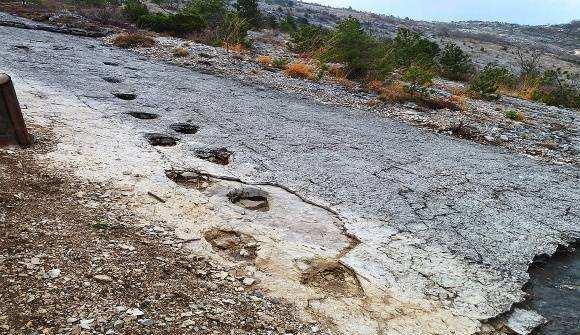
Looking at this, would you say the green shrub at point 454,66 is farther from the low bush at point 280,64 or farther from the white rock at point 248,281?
the white rock at point 248,281

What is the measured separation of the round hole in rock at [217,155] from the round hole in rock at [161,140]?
0.42 m

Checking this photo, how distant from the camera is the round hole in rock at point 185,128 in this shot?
18.8ft

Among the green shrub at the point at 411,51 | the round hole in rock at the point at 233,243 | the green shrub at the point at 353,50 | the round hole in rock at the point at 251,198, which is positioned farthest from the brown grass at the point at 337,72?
the round hole in rock at the point at 233,243

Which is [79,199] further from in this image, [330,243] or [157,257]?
[330,243]

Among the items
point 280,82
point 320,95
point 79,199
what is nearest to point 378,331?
point 79,199

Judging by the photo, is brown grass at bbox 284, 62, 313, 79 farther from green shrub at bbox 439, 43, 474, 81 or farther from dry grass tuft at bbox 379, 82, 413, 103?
green shrub at bbox 439, 43, 474, 81

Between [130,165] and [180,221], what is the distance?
118 centimetres

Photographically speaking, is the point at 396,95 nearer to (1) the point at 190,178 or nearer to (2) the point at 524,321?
(1) the point at 190,178

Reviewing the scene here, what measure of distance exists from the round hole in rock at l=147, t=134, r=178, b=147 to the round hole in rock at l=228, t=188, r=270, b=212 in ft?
4.64

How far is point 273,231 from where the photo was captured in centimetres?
363

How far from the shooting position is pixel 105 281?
273 centimetres

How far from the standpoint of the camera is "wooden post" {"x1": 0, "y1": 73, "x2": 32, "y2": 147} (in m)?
4.10

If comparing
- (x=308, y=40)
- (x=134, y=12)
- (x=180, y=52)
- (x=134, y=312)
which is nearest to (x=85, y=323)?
(x=134, y=312)

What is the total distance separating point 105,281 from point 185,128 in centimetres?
336
